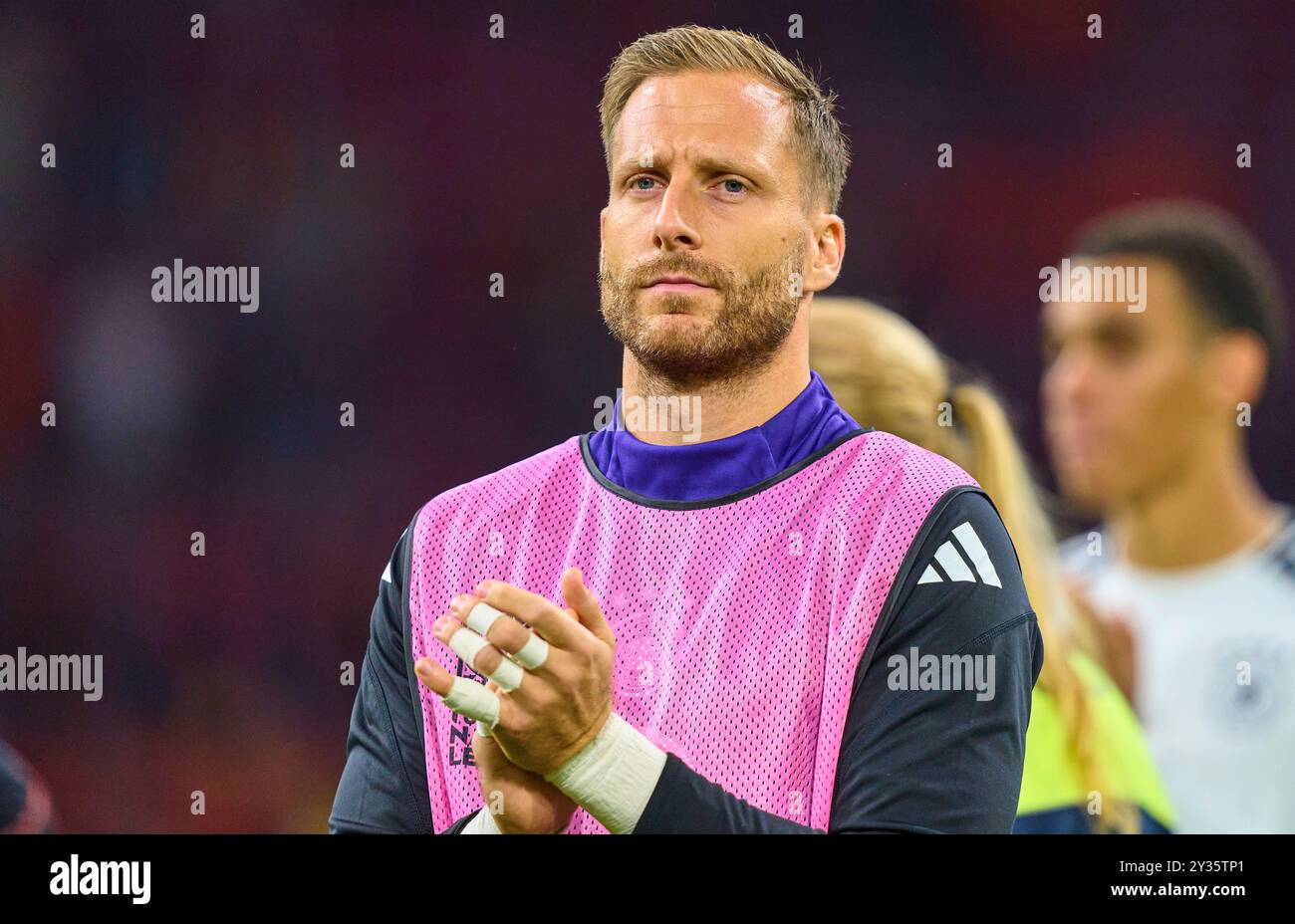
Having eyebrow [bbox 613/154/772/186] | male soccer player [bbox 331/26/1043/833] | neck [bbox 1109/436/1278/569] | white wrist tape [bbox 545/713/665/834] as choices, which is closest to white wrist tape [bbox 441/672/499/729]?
male soccer player [bbox 331/26/1043/833]

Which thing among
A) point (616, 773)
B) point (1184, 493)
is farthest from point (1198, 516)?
point (616, 773)

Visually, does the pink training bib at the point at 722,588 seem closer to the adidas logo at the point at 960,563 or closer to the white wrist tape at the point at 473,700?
the adidas logo at the point at 960,563

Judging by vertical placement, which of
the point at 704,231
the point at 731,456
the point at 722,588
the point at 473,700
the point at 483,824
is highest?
the point at 704,231

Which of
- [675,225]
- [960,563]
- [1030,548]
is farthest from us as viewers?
[1030,548]

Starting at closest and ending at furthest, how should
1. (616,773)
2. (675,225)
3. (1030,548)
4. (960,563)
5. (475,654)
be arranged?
(475,654), (616,773), (960,563), (675,225), (1030,548)

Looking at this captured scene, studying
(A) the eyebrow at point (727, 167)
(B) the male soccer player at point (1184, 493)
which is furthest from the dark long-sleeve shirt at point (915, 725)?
Result: (B) the male soccer player at point (1184, 493)

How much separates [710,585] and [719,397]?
261 millimetres

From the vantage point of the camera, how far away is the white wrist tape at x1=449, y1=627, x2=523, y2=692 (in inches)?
62.6

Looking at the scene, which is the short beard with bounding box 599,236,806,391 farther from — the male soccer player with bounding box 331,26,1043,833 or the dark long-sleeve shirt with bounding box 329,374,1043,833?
the dark long-sleeve shirt with bounding box 329,374,1043,833

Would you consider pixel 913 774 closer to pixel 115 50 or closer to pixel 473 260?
pixel 473 260

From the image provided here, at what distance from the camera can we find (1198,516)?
3.13 metres

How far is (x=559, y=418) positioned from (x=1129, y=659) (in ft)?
4.12

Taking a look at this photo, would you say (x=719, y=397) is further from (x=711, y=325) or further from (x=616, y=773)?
(x=616, y=773)

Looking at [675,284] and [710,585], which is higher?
[675,284]
